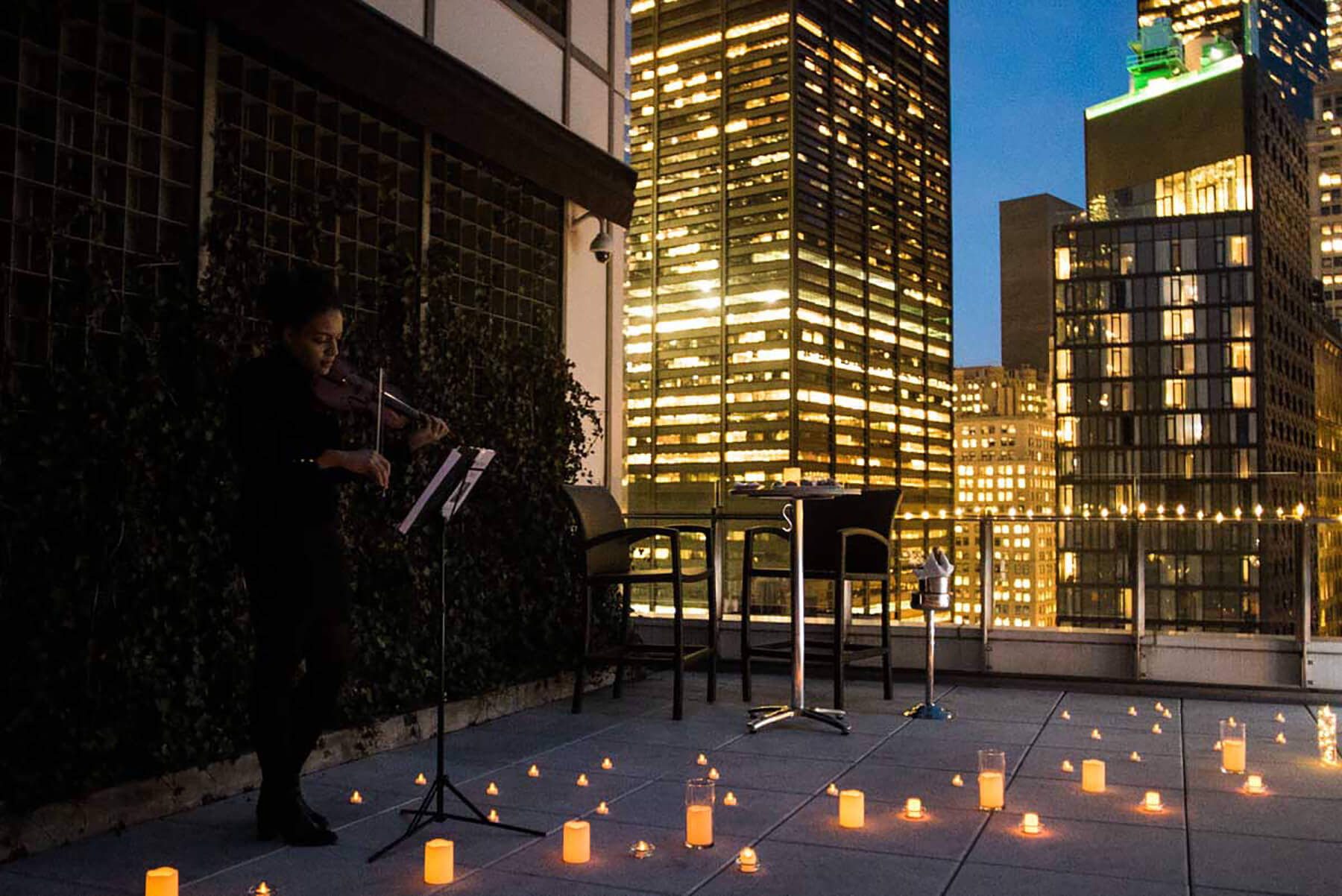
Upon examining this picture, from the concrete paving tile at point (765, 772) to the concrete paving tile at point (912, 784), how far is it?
0.27 ft

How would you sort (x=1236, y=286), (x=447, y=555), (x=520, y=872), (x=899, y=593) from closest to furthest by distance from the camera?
(x=520, y=872) → (x=447, y=555) → (x=899, y=593) → (x=1236, y=286)

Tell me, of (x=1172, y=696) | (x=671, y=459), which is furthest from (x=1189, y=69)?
(x=1172, y=696)

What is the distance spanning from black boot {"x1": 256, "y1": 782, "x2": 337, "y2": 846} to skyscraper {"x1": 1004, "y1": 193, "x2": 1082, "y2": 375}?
175 m

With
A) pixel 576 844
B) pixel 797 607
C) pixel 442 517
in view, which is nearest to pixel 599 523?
pixel 797 607

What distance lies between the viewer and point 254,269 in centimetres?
402

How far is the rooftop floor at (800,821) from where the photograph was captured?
8.90ft

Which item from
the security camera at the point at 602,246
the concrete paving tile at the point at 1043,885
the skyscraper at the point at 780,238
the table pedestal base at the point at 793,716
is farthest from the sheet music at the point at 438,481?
the skyscraper at the point at 780,238

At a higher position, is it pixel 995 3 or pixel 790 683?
pixel 995 3

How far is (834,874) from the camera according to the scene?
275 cm

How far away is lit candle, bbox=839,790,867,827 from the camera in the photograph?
3193 mm

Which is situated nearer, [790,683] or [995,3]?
[790,683]

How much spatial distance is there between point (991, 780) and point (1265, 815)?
0.80 m

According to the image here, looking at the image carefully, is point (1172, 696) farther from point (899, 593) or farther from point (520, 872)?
point (520, 872)

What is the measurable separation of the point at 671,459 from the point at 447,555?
90265 millimetres
